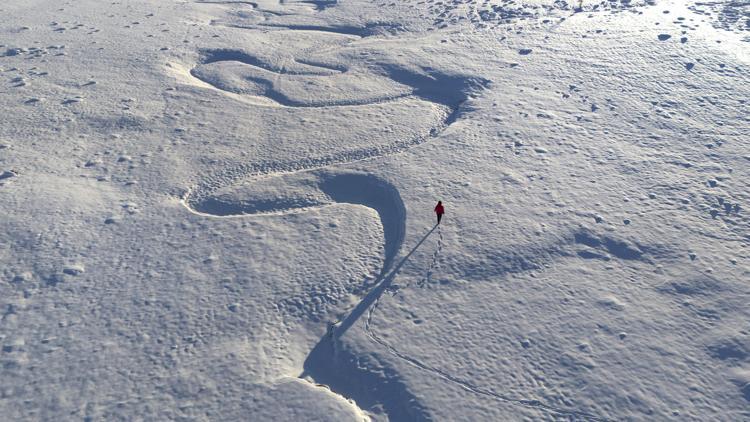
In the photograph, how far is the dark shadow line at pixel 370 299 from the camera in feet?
14.3

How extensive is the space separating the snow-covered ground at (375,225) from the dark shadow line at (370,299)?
0.02 metres

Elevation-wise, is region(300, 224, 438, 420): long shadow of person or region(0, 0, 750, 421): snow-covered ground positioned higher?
region(0, 0, 750, 421): snow-covered ground

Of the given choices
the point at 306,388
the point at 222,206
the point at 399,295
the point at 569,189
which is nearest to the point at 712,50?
the point at 569,189

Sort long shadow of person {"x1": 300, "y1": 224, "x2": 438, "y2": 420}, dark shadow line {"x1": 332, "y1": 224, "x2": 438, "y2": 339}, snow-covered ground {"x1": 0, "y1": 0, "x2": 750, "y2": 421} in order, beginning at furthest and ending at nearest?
1. dark shadow line {"x1": 332, "y1": 224, "x2": 438, "y2": 339}
2. snow-covered ground {"x1": 0, "y1": 0, "x2": 750, "y2": 421}
3. long shadow of person {"x1": 300, "y1": 224, "x2": 438, "y2": 420}

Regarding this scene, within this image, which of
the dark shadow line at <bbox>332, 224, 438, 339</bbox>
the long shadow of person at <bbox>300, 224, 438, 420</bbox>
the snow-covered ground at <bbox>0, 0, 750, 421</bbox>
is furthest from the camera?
the dark shadow line at <bbox>332, 224, 438, 339</bbox>

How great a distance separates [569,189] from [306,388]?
10.3 ft

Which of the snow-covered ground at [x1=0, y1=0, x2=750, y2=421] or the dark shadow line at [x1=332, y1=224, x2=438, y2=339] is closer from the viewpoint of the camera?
the snow-covered ground at [x1=0, y1=0, x2=750, y2=421]

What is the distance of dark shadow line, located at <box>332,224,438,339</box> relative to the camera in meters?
4.37

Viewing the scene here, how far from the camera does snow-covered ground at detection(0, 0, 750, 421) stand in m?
4.02

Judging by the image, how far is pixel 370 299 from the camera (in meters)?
4.61

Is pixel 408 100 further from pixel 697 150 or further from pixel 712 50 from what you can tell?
pixel 712 50

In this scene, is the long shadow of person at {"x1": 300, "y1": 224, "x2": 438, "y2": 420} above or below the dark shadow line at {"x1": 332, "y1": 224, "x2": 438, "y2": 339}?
below

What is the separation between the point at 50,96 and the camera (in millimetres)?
7113

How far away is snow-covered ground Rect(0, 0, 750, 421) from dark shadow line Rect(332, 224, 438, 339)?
2 cm
